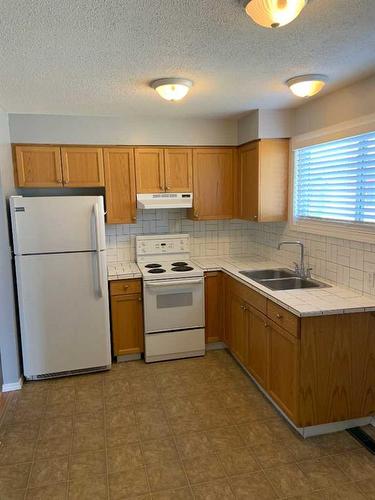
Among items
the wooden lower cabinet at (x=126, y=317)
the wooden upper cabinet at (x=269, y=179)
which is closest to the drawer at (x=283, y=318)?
the wooden upper cabinet at (x=269, y=179)

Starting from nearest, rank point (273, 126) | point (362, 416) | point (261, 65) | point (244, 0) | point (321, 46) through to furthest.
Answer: point (244, 0) → point (321, 46) → point (261, 65) → point (362, 416) → point (273, 126)

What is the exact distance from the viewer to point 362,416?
2.46 m

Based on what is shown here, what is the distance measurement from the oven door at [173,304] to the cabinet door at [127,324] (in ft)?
0.37

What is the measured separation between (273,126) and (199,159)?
831mm

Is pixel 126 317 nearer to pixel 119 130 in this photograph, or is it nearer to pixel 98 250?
pixel 98 250

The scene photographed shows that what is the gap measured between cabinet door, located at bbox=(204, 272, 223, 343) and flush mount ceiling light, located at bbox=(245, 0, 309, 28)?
2506 mm

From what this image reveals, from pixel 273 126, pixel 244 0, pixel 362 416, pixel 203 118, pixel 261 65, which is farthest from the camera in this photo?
pixel 203 118

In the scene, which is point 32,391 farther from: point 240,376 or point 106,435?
point 240,376

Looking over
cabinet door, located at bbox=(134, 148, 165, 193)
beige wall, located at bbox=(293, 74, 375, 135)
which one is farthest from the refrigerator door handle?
beige wall, located at bbox=(293, 74, 375, 135)

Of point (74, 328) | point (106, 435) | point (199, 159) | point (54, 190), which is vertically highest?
point (199, 159)

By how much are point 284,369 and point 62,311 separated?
6.41ft

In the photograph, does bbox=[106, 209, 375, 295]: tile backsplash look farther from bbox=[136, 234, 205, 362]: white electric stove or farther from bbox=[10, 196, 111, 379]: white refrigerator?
bbox=[10, 196, 111, 379]: white refrigerator

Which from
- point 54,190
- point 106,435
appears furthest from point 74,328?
point 54,190

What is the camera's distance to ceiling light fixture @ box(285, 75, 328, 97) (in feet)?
7.89
